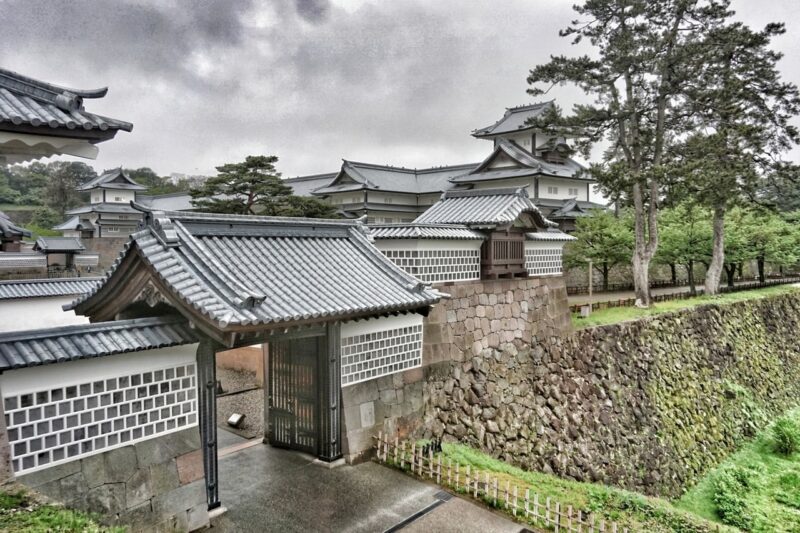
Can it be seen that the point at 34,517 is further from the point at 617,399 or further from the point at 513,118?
the point at 513,118

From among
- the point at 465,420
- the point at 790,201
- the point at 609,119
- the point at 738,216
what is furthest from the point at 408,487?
the point at 790,201

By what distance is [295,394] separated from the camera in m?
10.0

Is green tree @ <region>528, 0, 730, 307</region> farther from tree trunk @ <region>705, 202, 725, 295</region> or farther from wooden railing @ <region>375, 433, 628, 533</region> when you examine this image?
wooden railing @ <region>375, 433, 628, 533</region>

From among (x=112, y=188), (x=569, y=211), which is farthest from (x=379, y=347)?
(x=112, y=188)

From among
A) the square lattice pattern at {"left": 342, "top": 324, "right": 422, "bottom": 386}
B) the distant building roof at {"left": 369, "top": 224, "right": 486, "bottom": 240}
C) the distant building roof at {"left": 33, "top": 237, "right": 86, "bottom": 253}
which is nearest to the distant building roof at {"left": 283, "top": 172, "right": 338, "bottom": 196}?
the distant building roof at {"left": 33, "top": 237, "right": 86, "bottom": 253}

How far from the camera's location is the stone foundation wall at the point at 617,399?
43.2ft

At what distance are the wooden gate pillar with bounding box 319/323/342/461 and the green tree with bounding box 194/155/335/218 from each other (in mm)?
18940

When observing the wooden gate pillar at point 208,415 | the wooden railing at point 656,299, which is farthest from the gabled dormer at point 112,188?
the wooden gate pillar at point 208,415

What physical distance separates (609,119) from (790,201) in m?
46.5

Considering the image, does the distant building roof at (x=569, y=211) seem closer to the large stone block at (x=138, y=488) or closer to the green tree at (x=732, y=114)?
the green tree at (x=732, y=114)

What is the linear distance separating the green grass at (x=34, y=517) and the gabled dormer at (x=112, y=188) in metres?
47.9

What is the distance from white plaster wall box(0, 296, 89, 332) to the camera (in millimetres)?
14625

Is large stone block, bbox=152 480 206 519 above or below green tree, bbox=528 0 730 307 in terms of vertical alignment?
below

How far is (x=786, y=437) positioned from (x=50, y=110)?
23.6 metres
